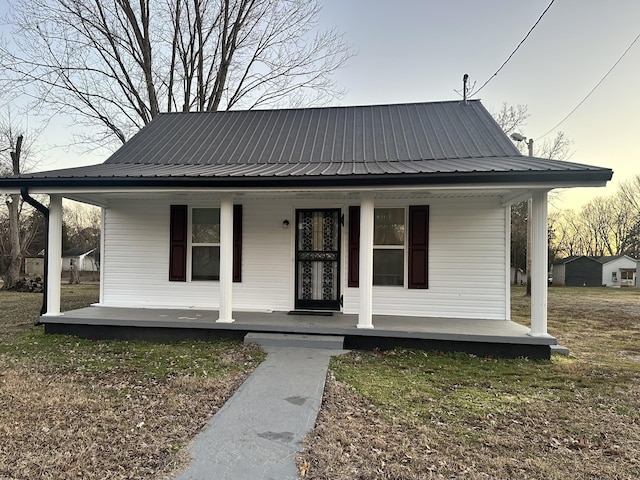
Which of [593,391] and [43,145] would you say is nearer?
[593,391]

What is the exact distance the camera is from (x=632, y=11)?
781cm

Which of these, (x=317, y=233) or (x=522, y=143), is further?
(x=522, y=143)

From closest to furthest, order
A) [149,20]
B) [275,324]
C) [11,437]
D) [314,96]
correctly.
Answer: [11,437] → [275,324] → [149,20] → [314,96]

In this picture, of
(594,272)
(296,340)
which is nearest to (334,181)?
(296,340)

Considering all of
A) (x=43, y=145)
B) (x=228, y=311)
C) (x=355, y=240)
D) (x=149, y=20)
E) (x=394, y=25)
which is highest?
(x=149, y=20)

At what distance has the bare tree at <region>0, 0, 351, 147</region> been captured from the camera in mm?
13844

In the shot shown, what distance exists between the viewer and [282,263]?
696 centimetres

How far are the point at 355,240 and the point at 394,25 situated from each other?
780 cm

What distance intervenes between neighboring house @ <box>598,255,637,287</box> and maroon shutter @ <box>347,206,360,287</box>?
1113 inches

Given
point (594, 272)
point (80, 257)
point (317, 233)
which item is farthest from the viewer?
point (80, 257)

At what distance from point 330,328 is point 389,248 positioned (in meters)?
2.05

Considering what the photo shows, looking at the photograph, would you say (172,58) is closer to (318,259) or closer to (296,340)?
(318,259)

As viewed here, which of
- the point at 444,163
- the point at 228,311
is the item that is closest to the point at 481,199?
the point at 444,163

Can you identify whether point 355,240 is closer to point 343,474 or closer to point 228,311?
point 228,311
